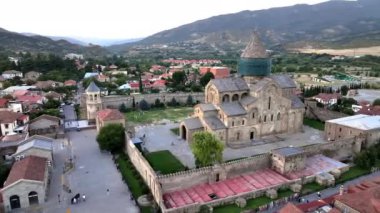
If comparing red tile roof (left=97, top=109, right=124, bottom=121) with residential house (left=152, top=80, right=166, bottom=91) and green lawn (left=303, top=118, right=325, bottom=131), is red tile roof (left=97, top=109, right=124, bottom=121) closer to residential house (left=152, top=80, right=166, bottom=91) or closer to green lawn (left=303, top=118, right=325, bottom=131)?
green lawn (left=303, top=118, right=325, bottom=131)

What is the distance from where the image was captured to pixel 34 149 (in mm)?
32688

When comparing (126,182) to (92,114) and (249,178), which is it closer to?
(249,178)

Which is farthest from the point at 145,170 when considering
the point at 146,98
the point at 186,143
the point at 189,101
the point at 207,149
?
the point at 189,101

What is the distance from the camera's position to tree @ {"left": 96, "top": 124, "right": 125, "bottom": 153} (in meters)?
37.1

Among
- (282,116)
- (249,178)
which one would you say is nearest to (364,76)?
(282,116)

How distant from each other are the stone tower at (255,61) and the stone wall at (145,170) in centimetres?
1964

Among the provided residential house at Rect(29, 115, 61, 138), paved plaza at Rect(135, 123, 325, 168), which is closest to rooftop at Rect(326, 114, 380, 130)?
paved plaza at Rect(135, 123, 325, 168)

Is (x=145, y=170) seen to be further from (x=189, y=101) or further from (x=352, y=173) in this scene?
(x=189, y=101)

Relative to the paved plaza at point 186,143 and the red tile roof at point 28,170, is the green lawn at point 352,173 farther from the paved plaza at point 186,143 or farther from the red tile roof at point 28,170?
the red tile roof at point 28,170

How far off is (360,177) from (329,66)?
111047mm

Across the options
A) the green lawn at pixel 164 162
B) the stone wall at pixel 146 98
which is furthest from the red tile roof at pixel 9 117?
the green lawn at pixel 164 162

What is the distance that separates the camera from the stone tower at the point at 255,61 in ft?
147

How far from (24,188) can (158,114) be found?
105 feet

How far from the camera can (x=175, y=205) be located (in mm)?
26344
